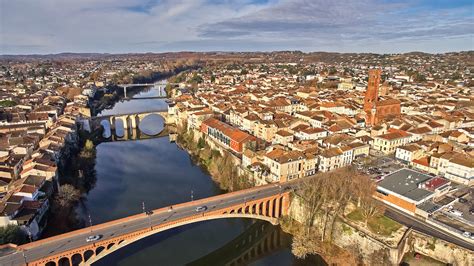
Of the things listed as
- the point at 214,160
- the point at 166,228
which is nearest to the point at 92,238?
the point at 166,228

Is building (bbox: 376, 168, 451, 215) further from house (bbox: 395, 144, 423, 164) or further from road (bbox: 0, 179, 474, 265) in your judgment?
house (bbox: 395, 144, 423, 164)

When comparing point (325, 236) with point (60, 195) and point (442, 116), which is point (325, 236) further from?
point (442, 116)

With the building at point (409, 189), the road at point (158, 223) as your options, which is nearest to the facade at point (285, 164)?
the road at point (158, 223)

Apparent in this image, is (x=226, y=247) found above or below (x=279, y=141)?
below

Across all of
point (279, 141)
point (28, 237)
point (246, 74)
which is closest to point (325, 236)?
point (279, 141)

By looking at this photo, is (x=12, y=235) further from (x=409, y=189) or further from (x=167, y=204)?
(x=409, y=189)

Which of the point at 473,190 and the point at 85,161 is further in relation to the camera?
the point at 85,161

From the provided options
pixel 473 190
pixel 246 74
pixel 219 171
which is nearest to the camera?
pixel 473 190

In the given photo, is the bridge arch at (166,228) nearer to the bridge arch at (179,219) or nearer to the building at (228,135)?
the bridge arch at (179,219)
